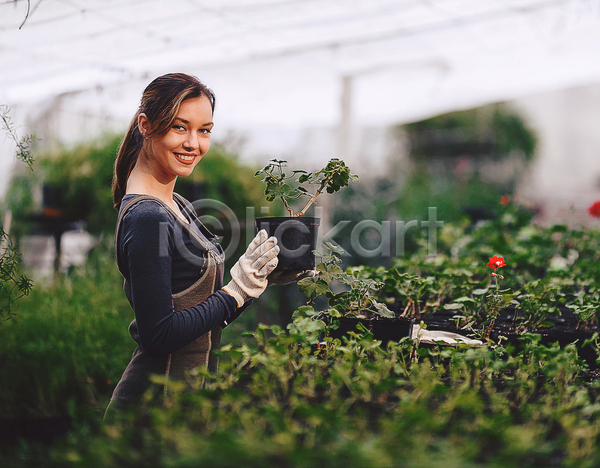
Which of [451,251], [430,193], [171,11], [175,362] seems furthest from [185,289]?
[430,193]

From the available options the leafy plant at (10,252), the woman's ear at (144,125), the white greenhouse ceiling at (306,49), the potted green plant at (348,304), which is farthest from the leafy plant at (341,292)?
the white greenhouse ceiling at (306,49)

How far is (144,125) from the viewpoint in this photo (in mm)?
1271

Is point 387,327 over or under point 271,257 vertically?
under

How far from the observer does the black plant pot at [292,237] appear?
1282 millimetres

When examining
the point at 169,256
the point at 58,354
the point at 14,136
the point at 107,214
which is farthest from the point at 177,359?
the point at 107,214

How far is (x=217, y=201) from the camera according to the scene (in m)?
3.61

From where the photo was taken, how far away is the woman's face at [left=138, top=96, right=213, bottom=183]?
4.11 ft

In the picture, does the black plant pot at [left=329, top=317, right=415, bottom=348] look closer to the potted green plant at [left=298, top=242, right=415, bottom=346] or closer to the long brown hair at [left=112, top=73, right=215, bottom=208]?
the potted green plant at [left=298, top=242, right=415, bottom=346]

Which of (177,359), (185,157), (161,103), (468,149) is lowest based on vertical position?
(177,359)

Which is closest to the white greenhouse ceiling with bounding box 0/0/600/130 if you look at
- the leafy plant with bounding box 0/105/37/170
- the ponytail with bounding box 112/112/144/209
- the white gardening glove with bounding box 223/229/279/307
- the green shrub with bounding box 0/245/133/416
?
the green shrub with bounding box 0/245/133/416

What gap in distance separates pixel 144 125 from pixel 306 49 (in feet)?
12.0

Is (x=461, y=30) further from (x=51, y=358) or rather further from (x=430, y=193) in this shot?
(x=51, y=358)

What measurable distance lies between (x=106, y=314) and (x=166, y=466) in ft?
8.30

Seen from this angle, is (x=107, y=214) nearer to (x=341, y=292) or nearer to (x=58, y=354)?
(x=58, y=354)
